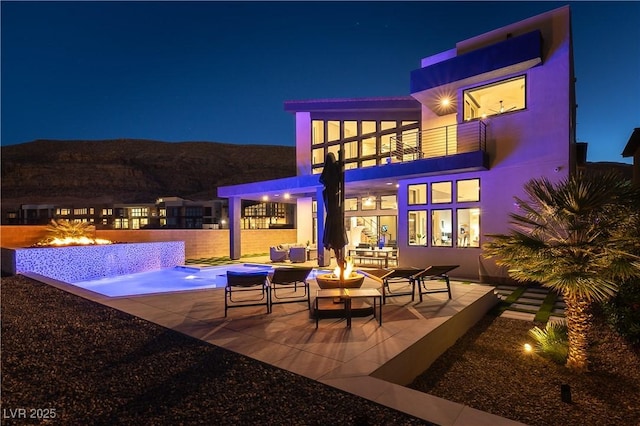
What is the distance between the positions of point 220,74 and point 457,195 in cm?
7932

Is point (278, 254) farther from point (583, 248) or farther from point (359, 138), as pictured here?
point (583, 248)

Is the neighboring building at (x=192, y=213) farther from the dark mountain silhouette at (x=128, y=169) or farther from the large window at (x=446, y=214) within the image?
the large window at (x=446, y=214)

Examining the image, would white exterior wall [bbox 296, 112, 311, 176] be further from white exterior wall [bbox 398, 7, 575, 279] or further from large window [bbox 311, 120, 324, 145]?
white exterior wall [bbox 398, 7, 575, 279]

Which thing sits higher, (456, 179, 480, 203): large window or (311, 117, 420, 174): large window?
(311, 117, 420, 174): large window

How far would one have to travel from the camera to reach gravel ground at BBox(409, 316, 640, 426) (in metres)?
3.32

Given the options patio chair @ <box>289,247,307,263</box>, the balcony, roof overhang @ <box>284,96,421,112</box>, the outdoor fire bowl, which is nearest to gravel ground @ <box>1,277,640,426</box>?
the outdoor fire bowl

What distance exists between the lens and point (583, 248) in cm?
396

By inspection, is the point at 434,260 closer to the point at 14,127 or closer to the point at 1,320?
the point at 1,320

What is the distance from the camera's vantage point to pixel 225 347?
158 inches

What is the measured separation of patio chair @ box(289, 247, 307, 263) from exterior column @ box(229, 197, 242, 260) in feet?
11.5

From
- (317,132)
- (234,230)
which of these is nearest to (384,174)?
(317,132)

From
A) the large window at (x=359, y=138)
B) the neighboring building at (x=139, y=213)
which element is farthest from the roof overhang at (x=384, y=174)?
the neighboring building at (x=139, y=213)

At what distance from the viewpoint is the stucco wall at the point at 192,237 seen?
1380cm

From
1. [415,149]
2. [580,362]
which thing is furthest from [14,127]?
[580,362]
